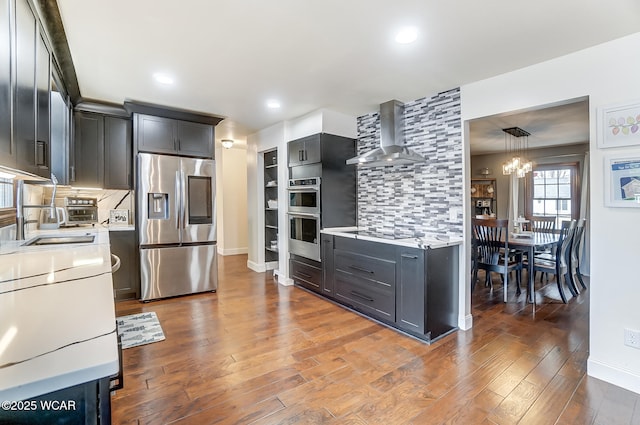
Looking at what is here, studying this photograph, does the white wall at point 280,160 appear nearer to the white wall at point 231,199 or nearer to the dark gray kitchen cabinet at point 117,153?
the white wall at point 231,199

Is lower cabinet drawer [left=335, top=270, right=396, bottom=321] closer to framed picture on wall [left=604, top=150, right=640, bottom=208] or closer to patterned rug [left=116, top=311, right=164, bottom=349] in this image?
framed picture on wall [left=604, top=150, right=640, bottom=208]

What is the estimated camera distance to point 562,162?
5.90 metres

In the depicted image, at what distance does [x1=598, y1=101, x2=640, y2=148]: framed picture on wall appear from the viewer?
6.68 feet

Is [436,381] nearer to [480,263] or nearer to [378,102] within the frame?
[480,263]

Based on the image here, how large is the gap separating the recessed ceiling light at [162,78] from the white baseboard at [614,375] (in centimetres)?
427

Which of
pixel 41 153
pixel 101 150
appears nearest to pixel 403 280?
pixel 41 153

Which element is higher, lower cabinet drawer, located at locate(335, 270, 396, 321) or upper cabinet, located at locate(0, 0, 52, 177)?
upper cabinet, located at locate(0, 0, 52, 177)

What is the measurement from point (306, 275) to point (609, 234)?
3.16 meters

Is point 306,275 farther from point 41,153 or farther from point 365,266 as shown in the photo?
point 41,153

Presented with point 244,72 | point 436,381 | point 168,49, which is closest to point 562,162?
point 436,381

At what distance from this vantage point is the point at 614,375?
2125 millimetres

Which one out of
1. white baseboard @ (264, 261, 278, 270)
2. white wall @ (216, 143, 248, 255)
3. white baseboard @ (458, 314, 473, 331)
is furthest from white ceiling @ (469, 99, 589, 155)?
white wall @ (216, 143, 248, 255)

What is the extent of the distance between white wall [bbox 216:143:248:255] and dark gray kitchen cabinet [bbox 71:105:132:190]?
3.04 metres

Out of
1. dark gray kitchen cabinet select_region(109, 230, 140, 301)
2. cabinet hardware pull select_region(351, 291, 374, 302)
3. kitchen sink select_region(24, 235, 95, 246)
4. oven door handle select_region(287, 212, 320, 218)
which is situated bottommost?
cabinet hardware pull select_region(351, 291, 374, 302)
